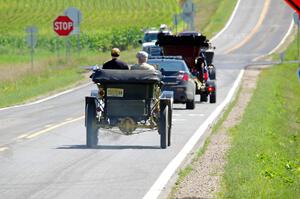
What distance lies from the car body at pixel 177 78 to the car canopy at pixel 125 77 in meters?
10.2

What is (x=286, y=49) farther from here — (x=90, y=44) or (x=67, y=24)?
(x=67, y=24)

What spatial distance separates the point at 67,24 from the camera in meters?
53.1

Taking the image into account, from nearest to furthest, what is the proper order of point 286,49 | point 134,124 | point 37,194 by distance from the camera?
point 37,194 → point 134,124 → point 286,49

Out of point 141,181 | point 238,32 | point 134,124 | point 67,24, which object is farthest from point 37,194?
point 238,32

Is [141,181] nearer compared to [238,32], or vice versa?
[141,181]

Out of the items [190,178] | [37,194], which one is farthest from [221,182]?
[37,194]

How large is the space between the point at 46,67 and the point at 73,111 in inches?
926

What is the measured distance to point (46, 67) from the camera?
54.5 metres

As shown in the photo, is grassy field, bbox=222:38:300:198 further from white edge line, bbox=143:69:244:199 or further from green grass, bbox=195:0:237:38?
green grass, bbox=195:0:237:38

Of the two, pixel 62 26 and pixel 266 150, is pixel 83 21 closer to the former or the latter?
pixel 62 26

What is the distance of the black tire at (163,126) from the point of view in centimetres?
2030

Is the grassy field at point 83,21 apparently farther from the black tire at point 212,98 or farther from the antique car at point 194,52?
the black tire at point 212,98

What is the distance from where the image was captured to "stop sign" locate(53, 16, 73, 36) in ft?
173

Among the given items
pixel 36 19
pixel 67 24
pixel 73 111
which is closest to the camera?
pixel 73 111
